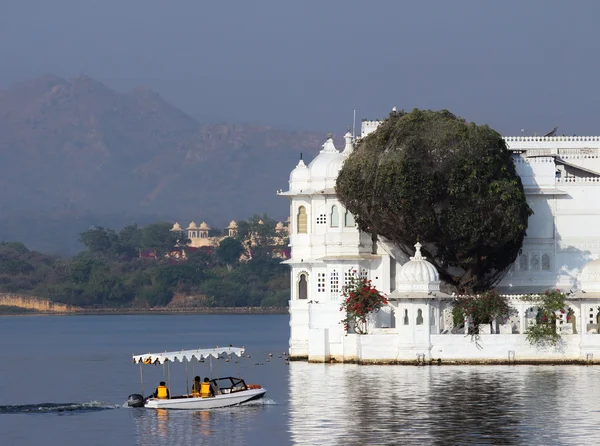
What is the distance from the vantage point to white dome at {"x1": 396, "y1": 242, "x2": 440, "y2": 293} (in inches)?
2286

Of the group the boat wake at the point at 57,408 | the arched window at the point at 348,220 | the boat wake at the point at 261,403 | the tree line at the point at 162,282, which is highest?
the tree line at the point at 162,282

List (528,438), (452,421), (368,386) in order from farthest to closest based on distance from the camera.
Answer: (368,386), (452,421), (528,438)

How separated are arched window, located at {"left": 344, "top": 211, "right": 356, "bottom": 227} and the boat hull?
17142 mm

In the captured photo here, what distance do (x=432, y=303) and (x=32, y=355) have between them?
30986mm

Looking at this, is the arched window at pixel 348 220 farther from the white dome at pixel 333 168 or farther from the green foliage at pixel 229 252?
the green foliage at pixel 229 252

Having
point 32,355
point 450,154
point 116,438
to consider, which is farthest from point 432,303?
point 32,355

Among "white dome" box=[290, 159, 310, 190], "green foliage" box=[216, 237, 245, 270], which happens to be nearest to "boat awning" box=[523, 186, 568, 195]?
"white dome" box=[290, 159, 310, 190]

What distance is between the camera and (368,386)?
167 ft

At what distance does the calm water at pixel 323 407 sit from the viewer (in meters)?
39.6

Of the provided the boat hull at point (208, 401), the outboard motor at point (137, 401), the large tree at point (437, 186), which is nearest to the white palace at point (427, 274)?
the large tree at point (437, 186)

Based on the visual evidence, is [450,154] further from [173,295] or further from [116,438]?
[173,295]

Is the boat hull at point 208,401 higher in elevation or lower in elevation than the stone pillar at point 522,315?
lower

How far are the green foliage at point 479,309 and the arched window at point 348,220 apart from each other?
247 inches

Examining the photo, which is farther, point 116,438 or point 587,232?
point 587,232
